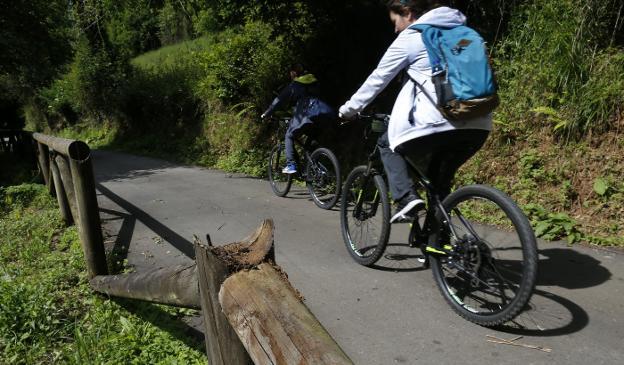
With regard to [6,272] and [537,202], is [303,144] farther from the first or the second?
[6,272]

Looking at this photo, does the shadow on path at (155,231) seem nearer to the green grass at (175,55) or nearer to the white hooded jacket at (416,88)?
the white hooded jacket at (416,88)

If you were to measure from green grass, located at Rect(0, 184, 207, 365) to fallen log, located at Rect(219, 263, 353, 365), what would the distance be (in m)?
1.71

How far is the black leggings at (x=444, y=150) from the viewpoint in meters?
3.02

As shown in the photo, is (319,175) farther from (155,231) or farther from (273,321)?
(273,321)

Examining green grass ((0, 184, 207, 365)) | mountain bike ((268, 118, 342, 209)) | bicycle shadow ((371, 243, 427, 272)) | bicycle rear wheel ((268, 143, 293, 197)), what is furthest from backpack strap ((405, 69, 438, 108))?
bicycle rear wheel ((268, 143, 293, 197))

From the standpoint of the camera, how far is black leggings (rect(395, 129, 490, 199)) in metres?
3.02

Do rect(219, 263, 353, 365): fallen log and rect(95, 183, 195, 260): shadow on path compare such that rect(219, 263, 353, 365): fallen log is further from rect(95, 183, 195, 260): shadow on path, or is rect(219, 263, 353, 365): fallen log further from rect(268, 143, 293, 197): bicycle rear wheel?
rect(268, 143, 293, 197): bicycle rear wheel

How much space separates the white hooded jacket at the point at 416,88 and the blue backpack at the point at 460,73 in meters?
0.09

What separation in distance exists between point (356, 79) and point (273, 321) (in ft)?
27.4

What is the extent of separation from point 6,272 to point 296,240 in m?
2.86

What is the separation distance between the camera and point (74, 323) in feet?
11.5

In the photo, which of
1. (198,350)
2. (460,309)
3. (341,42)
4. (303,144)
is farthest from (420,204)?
(341,42)

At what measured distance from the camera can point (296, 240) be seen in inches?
196

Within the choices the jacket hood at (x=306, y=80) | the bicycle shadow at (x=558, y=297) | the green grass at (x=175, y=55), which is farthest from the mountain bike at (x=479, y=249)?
the green grass at (x=175, y=55)
